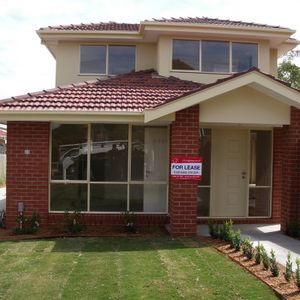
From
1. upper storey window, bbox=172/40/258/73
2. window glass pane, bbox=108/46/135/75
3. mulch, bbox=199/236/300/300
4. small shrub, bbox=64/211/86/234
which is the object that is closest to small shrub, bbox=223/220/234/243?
mulch, bbox=199/236/300/300

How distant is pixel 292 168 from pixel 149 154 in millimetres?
3478

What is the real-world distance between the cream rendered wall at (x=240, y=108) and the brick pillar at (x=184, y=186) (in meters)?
0.32

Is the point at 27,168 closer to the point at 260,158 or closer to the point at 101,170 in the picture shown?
the point at 101,170

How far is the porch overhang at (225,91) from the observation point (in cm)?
1017

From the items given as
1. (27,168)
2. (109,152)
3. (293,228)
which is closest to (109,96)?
(109,152)

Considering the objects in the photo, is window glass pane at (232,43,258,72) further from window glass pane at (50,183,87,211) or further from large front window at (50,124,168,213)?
window glass pane at (50,183,87,211)

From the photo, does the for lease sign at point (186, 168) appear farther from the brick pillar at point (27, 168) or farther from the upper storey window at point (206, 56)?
the upper storey window at point (206, 56)

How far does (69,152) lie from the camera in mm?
11953

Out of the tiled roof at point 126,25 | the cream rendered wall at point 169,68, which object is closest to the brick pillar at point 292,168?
the cream rendered wall at point 169,68

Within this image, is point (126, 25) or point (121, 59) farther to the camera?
point (126, 25)

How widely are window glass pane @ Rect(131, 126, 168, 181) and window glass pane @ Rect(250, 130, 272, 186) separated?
2595mm

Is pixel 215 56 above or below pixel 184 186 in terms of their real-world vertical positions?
above

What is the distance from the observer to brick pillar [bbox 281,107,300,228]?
36.2 ft

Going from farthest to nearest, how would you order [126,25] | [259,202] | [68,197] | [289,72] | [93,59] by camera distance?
[289,72]
[126,25]
[93,59]
[259,202]
[68,197]
